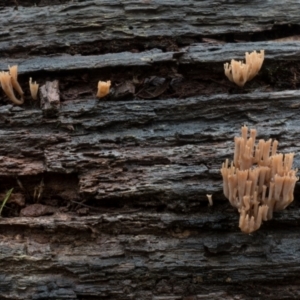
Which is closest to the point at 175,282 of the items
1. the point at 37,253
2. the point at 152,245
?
the point at 152,245

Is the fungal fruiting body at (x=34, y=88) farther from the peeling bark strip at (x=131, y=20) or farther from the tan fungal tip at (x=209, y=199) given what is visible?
the tan fungal tip at (x=209, y=199)

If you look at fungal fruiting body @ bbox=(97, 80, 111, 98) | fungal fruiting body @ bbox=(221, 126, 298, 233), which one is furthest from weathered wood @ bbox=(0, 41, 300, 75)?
fungal fruiting body @ bbox=(221, 126, 298, 233)

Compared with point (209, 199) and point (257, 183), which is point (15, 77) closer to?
point (209, 199)

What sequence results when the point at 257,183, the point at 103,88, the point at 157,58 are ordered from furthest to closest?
the point at 157,58, the point at 103,88, the point at 257,183

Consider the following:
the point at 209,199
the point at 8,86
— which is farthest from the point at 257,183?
the point at 8,86

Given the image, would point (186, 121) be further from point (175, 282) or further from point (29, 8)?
point (29, 8)
